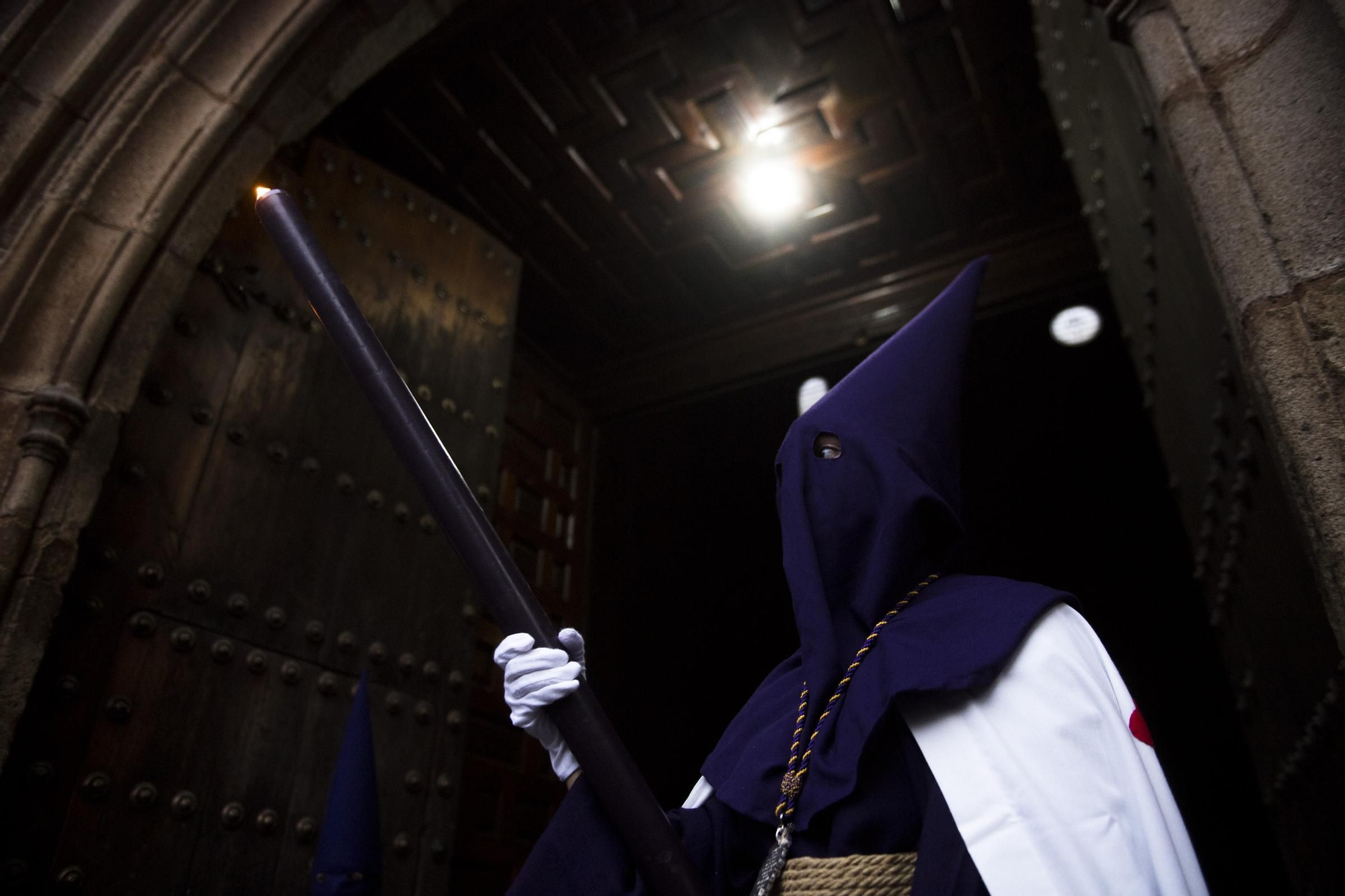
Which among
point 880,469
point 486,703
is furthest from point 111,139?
point 486,703

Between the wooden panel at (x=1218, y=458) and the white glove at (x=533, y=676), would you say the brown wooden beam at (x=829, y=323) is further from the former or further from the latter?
the white glove at (x=533, y=676)

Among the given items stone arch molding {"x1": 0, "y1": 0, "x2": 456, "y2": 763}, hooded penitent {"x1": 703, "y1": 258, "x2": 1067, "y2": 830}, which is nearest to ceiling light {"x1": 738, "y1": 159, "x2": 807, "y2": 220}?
stone arch molding {"x1": 0, "y1": 0, "x2": 456, "y2": 763}

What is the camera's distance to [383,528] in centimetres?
270

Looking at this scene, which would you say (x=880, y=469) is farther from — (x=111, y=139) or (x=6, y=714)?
(x=111, y=139)

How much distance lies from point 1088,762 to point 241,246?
2.51 meters

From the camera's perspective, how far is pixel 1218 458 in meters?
2.14

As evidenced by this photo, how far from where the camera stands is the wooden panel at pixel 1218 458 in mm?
1782

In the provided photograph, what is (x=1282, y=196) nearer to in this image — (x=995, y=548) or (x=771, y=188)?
(x=771, y=188)

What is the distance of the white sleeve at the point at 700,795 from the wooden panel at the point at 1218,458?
3.27 feet

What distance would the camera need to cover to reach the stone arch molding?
1705 mm

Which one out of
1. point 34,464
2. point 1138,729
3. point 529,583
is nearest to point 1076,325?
point 529,583

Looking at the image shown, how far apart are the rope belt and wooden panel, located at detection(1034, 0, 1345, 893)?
80 cm

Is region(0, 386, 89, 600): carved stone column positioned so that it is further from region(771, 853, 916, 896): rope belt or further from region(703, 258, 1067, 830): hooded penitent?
region(771, 853, 916, 896): rope belt

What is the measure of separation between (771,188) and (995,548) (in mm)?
2162
